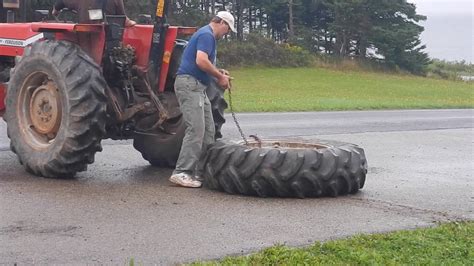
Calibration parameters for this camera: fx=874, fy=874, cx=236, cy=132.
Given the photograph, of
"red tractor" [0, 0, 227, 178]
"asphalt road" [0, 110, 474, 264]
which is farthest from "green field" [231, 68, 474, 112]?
"red tractor" [0, 0, 227, 178]

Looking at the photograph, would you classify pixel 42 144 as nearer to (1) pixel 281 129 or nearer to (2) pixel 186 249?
(2) pixel 186 249

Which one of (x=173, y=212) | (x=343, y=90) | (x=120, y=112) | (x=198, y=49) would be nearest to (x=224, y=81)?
(x=198, y=49)

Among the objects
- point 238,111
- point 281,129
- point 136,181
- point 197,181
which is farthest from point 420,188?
point 238,111

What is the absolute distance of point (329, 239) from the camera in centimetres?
643

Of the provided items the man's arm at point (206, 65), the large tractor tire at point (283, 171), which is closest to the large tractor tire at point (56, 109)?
the man's arm at point (206, 65)

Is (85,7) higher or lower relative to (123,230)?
higher

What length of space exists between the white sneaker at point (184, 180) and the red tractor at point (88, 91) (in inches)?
32.0

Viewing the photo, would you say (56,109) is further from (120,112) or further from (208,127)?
(208,127)

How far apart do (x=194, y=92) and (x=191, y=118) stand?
0.86 ft

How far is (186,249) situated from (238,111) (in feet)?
49.1

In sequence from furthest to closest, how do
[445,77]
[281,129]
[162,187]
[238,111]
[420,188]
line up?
[445,77] → [238,111] → [281,129] → [420,188] → [162,187]

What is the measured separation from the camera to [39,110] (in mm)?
9352

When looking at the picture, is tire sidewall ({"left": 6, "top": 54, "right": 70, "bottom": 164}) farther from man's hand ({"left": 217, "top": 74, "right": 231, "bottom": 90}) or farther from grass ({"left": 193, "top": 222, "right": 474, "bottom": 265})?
grass ({"left": 193, "top": 222, "right": 474, "bottom": 265})

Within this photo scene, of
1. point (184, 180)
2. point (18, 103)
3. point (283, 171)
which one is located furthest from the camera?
point (18, 103)
